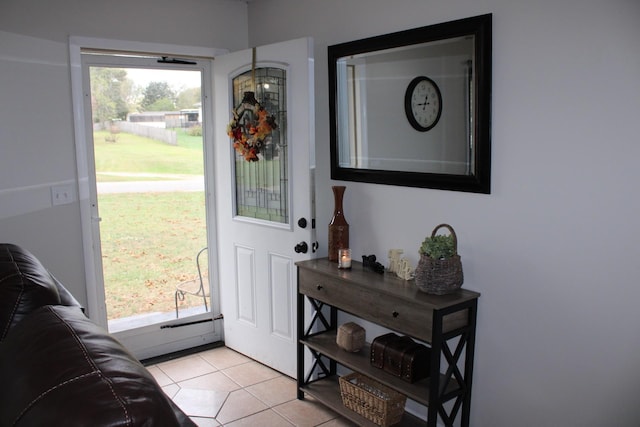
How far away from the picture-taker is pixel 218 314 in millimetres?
4125

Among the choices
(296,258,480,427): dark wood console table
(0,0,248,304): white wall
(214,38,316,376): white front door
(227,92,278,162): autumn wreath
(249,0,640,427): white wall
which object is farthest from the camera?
(227,92,278,162): autumn wreath

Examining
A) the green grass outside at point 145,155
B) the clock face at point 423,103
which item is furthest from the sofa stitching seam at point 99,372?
the green grass outside at point 145,155

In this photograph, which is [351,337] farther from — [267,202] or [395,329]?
[267,202]

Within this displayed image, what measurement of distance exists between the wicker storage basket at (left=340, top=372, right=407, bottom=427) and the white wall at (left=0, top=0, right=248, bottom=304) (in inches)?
71.1

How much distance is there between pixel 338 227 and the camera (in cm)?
309

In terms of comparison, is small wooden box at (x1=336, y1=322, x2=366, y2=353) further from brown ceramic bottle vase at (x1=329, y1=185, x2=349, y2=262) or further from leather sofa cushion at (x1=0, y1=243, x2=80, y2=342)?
leather sofa cushion at (x1=0, y1=243, x2=80, y2=342)

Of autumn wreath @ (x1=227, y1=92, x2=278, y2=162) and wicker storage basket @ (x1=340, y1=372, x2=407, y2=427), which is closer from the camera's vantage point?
wicker storage basket @ (x1=340, y1=372, x2=407, y2=427)

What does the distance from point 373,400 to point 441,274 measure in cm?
80

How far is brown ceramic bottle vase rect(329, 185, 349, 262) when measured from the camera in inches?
121

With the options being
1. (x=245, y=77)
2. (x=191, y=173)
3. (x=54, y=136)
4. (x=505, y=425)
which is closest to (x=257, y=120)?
(x=245, y=77)

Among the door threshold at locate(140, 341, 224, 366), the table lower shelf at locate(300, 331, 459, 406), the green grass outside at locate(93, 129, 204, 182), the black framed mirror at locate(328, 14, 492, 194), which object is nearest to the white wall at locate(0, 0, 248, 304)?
the green grass outside at locate(93, 129, 204, 182)

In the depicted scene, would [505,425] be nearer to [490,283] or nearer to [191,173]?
[490,283]

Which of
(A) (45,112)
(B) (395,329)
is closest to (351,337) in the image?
(B) (395,329)

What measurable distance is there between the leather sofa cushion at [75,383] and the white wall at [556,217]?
5.37 ft
